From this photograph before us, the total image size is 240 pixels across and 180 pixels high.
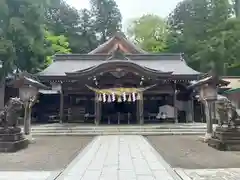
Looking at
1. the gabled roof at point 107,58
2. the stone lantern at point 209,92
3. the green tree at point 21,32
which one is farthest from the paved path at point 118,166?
the green tree at point 21,32

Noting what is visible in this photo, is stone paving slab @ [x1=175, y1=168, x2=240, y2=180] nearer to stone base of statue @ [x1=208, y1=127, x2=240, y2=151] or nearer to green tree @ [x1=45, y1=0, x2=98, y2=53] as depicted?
stone base of statue @ [x1=208, y1=127, x2=240, y2=151]

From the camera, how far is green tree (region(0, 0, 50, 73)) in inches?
795

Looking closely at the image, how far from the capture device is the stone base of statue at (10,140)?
900 cm

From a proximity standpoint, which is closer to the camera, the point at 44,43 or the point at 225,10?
the point at 44,43

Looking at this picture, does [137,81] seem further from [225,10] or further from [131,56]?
[225,10]

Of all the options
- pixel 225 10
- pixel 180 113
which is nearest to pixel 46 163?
pixel 180 113

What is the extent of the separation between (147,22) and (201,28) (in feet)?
35.3

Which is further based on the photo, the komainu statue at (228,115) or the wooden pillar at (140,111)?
the wooden pillar at (140,111)

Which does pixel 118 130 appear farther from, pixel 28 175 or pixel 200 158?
pixel 28 175

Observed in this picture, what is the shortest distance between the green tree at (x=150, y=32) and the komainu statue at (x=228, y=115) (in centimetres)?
3318

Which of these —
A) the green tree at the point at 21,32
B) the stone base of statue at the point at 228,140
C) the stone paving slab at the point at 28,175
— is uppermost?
the green tree at the point at 21,32

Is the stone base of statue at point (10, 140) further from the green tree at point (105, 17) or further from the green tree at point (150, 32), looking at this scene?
the green tree at point (105, 17)

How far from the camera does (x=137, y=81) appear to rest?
18203 mm

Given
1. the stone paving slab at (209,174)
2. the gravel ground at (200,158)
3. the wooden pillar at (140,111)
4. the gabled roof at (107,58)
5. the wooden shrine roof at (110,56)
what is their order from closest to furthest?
the stone paving slab at (209,174)
the gravel ground at (200,158)
the wooden pillar at (140,111)
the wooden shrine roof at (110,56)
the gabled roof at (107,58)
